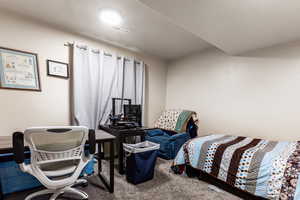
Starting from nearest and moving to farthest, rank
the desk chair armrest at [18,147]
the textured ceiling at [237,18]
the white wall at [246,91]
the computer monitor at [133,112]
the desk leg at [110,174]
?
the desk chair armrest at [18,147] → the textured ceiling at [237,18] → the desk leg at [110,174] → the white wall at [246,91] → the computer monitor at [133,112]

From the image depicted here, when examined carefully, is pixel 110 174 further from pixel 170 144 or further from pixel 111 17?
pixel 111 17

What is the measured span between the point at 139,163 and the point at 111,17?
6.61 feet

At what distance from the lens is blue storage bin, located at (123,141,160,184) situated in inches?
76.5

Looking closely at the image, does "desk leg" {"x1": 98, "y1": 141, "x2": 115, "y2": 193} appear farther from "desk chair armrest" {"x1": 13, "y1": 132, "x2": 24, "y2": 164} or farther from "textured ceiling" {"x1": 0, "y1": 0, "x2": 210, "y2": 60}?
"textured ceiling" {"x1": 0, "y1": 0, "x2": 210, "y2": 60}

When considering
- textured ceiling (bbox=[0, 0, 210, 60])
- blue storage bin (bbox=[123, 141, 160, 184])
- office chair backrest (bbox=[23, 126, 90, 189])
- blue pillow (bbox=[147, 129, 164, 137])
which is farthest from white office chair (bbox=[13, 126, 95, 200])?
blue pillow (bbox=[147, 129, 164, 137])

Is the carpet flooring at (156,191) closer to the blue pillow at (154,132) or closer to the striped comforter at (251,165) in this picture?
the striped comforter at (251,165)

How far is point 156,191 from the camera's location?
1819mm

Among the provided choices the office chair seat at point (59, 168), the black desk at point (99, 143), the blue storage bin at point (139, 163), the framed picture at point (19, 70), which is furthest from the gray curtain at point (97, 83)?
the office chair seat at point (59, 168)

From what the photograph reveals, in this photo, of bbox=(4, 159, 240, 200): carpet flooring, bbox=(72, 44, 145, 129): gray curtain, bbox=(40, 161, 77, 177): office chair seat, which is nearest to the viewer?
bbox=(40, 161, 77, 177): office chair seat

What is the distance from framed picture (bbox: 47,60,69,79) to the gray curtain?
13 cm

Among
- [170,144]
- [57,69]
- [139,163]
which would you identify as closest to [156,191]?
[139,163]

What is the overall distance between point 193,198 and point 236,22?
2.12m

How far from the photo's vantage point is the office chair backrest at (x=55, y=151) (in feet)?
4.08

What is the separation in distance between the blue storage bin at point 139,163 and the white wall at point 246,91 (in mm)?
1700
